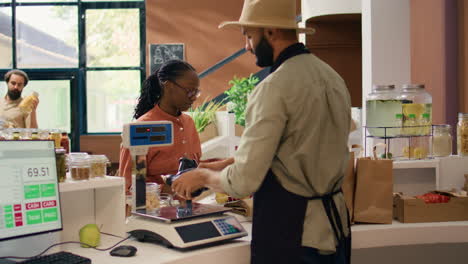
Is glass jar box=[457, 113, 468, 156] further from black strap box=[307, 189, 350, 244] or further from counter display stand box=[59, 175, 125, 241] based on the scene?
counter display stand box=[59, 175, 125, 241]

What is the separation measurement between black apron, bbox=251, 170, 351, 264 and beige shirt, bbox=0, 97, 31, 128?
2565mm

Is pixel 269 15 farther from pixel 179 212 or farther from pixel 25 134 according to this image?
pixel 25 134

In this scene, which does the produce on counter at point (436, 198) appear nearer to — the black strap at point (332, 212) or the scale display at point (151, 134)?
the black strap at point (332, 212)

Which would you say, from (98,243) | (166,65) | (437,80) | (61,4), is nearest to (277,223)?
(98,243)

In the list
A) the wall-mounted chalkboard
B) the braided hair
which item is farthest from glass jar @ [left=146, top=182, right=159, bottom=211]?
the wall-mounted chalkboard

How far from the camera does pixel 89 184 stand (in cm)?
195

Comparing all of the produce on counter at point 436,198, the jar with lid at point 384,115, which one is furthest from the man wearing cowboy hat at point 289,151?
the jar with lid at point 384,115

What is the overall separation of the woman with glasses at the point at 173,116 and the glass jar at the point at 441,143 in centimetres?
120

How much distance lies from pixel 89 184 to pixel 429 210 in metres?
1.46

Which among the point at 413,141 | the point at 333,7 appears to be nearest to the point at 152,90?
the point at 413,141

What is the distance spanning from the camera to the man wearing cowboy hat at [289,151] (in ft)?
5.57

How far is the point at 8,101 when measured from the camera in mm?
5258

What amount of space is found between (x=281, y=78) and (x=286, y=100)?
75 mm

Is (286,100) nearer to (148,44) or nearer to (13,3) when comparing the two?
(148,44)
